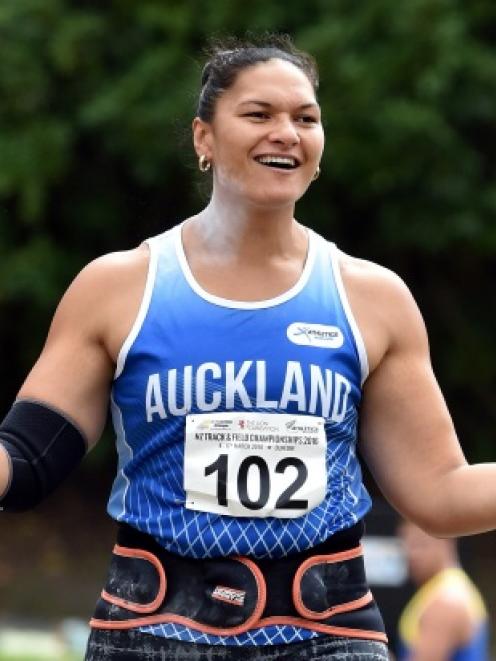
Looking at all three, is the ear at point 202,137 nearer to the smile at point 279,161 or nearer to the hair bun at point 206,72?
the hair bun at point 206,72

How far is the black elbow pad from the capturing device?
402 centimetres

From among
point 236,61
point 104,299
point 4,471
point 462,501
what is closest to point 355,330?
point 462,501

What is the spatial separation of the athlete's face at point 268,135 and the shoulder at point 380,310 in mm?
240

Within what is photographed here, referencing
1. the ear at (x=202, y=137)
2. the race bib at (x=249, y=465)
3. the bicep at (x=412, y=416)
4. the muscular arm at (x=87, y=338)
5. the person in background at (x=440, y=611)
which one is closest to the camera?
the race bib at (x=249, y=465)

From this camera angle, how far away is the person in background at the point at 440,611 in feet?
25.4

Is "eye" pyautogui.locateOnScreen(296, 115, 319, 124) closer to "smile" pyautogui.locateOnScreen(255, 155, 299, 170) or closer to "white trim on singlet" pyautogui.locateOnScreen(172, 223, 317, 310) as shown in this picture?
"smile" pyautogui.locateOnScreen(255, 155, 299, 170)

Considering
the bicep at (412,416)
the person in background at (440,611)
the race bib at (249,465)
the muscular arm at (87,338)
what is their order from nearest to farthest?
the race bib at (249,465) < the muscular arm at (87,338) < the bicep at (412,416) < the person in background at (440,611)

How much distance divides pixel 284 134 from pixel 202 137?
316mm

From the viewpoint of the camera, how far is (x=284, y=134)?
3.97 m

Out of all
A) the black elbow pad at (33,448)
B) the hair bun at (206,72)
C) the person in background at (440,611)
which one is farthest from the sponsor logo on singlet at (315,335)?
the person in background at (440,611)

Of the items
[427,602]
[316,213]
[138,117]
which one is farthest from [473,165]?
[427,602]

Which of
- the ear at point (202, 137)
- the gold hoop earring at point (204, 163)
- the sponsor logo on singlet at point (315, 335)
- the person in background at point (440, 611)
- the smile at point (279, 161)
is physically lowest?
the person in background at point (440, 611)

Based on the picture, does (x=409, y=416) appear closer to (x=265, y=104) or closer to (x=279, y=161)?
(x=279, y=161)

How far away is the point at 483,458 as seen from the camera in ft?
53.1
